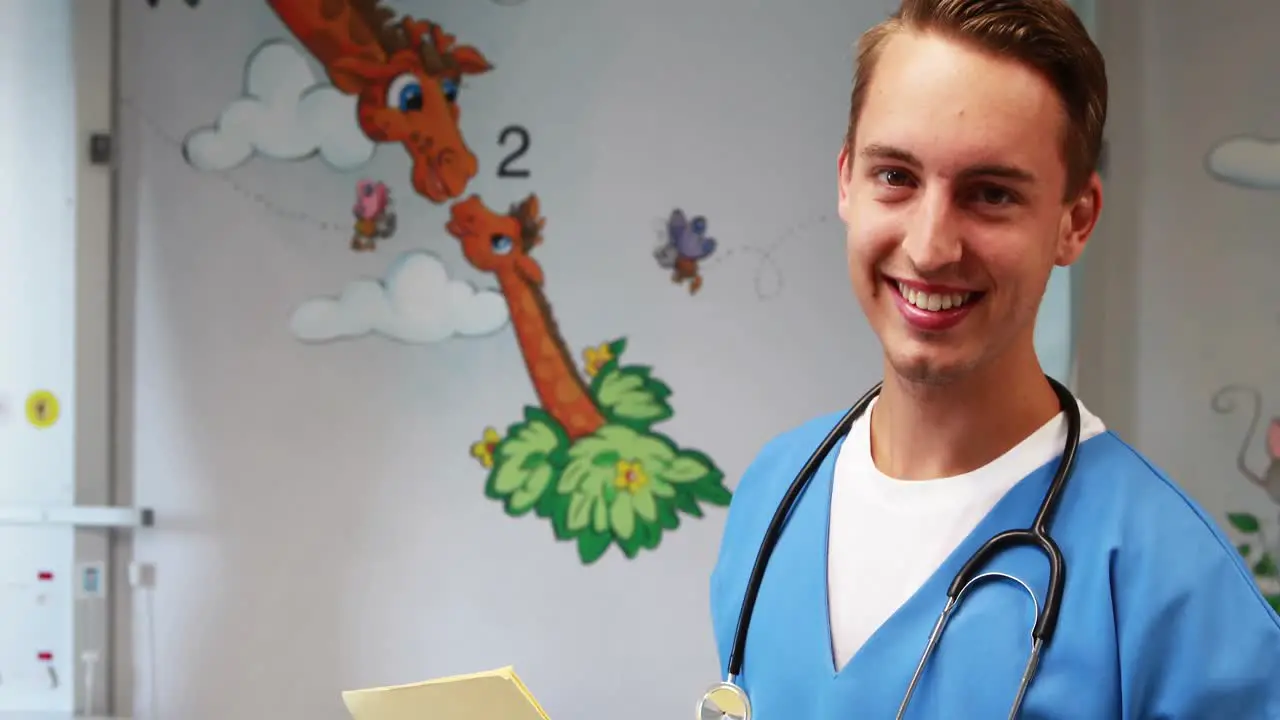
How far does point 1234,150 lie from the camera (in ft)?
6.57

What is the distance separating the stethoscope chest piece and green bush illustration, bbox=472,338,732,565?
1242 millimetres

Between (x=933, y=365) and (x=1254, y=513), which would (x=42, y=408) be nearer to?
(x=933, y=365)

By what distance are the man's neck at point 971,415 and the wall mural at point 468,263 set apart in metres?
1.28

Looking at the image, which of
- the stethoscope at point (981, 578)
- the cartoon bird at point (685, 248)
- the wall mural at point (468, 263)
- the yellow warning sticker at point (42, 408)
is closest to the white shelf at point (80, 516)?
the yellow warning sticker at point (42, 408)

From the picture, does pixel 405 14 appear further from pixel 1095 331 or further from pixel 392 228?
pixel 1095 331

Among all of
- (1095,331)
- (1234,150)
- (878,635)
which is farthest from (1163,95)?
(878,635)

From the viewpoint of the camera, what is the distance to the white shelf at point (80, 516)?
2145mm

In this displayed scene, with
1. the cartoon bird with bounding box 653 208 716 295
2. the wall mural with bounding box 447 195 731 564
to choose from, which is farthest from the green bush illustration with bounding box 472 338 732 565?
the cartoon bird with bounding box 653 208 716 295

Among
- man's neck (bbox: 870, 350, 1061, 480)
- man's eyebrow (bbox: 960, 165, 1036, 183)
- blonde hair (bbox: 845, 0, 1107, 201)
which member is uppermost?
blonde hair (bbox: 845, 0, 1107, 201)

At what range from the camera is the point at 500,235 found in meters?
2.18

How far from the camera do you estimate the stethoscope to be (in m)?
0.76

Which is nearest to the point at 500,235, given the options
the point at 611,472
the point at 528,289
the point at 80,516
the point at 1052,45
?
the point at 528,289

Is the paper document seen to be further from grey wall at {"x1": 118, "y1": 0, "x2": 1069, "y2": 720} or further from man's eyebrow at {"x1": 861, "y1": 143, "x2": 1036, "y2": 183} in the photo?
grey wall at {"x1": 118, "y1": 0, "x2": 1069, "y2": 720}

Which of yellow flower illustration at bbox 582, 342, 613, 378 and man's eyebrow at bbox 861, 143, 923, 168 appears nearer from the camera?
man's eyebrow at bbox 861, 143, 923, 168
